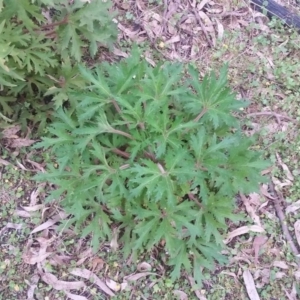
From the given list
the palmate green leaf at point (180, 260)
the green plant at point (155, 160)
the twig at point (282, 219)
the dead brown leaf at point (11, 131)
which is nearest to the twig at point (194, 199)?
the green plant at point (155, 160)

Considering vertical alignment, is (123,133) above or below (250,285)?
above

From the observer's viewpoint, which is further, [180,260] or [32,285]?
[32,285]

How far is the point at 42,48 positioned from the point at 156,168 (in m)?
1.07

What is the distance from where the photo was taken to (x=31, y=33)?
310cm

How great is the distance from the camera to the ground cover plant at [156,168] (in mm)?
2959

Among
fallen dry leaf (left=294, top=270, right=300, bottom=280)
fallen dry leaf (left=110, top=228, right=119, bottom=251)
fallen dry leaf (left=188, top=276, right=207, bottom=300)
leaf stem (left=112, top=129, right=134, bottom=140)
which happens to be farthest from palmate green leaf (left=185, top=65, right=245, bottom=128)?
fallen dry leaf (left=294, top=270, right=300, bottom=280)

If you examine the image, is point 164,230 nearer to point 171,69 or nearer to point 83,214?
point 83,214

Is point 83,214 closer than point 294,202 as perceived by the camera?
Yes

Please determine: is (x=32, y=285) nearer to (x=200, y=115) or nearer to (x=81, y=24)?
(x=200, y=115)

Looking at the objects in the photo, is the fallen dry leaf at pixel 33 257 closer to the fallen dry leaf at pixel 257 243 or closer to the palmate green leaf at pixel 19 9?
the fallen dry leaf at pixel 257 243

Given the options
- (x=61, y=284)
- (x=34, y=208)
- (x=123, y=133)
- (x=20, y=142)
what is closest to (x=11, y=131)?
(x=20, y=142)

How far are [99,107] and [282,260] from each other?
1639 millimetres

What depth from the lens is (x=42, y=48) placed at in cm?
316

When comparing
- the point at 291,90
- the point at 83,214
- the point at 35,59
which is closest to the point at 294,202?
the point at 291,90
